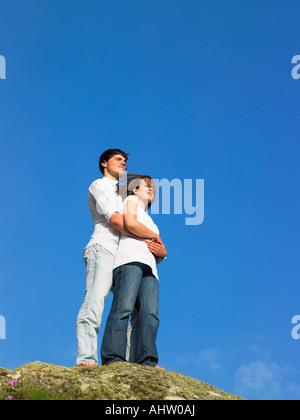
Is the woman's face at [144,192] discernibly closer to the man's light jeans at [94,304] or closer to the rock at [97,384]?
the man's light jeans at [94,304]

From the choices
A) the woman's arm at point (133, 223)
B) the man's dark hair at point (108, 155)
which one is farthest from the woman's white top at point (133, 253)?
the man's dark hair at point (108, 155)

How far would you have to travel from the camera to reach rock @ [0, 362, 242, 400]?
5.30m

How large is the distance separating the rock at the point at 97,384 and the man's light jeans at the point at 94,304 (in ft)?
1.55

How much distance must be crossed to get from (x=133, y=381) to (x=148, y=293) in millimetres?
1550

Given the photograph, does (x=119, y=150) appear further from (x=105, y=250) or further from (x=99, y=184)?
(x=105, y=250)

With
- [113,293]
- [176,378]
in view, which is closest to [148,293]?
[113,293]

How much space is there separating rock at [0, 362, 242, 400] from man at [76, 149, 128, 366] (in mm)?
540

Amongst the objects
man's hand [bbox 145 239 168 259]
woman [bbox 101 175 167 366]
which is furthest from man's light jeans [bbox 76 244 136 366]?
man's hand [bbox 145 239 168 259]

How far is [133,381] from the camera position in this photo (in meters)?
5.64

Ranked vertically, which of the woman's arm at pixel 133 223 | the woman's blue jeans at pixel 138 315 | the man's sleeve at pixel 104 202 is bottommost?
the woman's blue jeans at pixel 138 315

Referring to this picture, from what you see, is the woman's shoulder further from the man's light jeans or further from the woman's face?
the man's light jeans

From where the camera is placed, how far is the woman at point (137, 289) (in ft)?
21.2

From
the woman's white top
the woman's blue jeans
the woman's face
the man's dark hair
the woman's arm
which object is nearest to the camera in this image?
the woman's blue jeans

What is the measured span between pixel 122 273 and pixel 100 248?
569 mm
